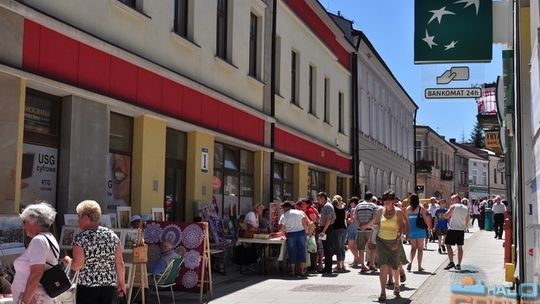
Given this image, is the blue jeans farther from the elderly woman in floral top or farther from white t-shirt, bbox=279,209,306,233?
the elderly woman in floral top

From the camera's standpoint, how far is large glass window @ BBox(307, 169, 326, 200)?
23953mm

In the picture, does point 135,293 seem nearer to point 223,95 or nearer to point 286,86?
point 223,95

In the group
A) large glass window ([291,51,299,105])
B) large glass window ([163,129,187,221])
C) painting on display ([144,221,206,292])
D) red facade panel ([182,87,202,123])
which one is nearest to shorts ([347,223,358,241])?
large glass window ([163,129,187,221])

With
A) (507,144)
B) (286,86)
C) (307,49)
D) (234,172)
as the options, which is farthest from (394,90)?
(507,144)

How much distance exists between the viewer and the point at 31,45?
898cm

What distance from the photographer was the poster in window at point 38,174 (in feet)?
30.2

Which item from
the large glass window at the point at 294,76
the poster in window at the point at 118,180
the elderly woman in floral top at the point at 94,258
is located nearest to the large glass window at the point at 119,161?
the poster in window at the point at 118,180

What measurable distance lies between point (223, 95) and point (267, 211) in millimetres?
3265

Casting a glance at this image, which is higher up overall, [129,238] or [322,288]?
[129,238]

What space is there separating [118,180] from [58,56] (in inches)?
108

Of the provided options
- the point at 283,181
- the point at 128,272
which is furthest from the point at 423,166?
the point at 128,272

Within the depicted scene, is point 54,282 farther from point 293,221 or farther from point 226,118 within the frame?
point 226,118

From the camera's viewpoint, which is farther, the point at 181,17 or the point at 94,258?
the point at 181,17

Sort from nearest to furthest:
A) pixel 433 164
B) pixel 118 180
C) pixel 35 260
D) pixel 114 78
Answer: pixel 35 260
pixel 114 78
pixel 118 180
pixel 433 164
